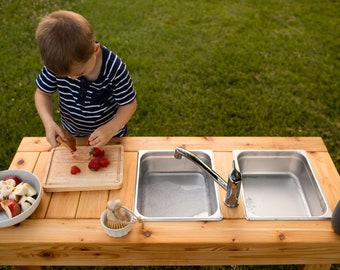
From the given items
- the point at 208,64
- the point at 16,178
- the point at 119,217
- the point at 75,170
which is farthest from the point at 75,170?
the point at 208,64

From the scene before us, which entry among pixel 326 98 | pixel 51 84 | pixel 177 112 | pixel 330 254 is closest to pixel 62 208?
pixel 51 84

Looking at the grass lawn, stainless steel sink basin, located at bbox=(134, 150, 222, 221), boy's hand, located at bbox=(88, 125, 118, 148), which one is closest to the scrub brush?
stainless steel sink basin, located at bbox=(134, 150, 222, 221)

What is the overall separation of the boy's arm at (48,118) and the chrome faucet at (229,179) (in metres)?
0.55

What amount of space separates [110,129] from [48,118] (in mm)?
286

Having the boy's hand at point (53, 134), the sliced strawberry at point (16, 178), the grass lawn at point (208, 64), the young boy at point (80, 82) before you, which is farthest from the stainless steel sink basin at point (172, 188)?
the grass lawn at point (208, 64)

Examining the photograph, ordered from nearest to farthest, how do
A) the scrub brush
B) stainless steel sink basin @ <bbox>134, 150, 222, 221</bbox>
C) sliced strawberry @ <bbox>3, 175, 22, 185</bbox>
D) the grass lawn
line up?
1. the scrub brush
2. sliced strawberry @ <bbox>3, 175, 22, 185</bbox>
3. stainless steel sink basin @ <bbox>134, 150, 222, 221</bbox>
4. the grass lawn

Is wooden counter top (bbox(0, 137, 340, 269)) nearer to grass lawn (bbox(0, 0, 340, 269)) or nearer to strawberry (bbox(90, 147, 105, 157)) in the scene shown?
strawberry (bbox(90, 147, 105, 157))

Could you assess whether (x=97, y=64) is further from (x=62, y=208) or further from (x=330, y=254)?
(x=330, y=254)

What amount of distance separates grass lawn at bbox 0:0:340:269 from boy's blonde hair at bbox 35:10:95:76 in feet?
5.07

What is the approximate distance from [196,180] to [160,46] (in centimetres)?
231

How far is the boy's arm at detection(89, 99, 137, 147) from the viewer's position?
1580 mm

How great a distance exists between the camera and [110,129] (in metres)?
1.62

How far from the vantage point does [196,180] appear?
1.75 meters

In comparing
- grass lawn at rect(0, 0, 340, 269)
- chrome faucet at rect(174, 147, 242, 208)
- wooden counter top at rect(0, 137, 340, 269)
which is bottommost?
grass lawn at rect(0, 0, 340, 269)
